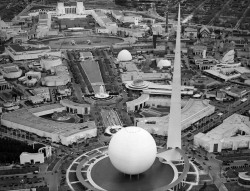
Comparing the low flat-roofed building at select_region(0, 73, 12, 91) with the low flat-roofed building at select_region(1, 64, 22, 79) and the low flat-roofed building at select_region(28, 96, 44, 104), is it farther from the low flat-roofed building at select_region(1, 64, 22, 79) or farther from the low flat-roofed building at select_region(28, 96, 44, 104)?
the low flat-roofed building at select_region(28, 96, 44, 104)

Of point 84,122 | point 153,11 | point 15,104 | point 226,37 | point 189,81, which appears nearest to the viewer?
point 84,122

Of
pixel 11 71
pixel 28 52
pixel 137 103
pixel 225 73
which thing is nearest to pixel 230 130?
pixel 137 103

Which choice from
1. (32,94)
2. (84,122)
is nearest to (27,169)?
(84,122)

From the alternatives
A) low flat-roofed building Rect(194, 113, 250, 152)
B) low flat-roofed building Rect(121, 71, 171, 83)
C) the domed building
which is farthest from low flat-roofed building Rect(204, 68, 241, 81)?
low flat-roofed building Rect(194, 113, 250, 152)

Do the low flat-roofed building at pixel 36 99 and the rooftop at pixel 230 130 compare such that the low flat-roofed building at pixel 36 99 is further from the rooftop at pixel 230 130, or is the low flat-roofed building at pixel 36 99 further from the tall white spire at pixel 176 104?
the tall white spire at pixel 176 104

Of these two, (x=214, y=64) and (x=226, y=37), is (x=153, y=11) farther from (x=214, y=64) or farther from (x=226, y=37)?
(x=214, y=64)

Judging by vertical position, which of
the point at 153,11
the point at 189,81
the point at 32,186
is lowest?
the point at 32,186
